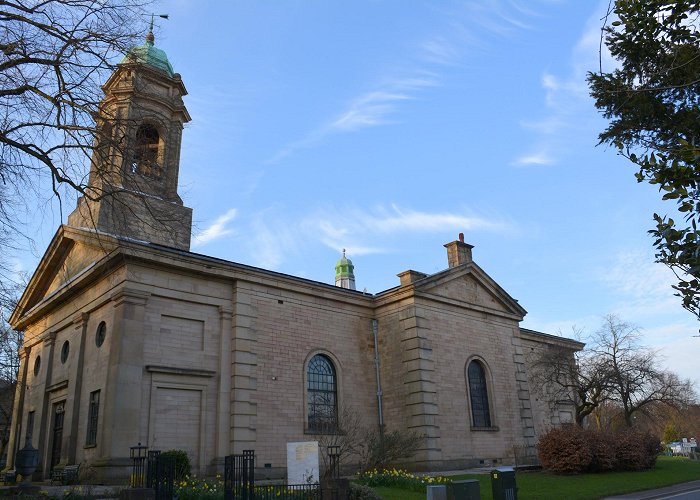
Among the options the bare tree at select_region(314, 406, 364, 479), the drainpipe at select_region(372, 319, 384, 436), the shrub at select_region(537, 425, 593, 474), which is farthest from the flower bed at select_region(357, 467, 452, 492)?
the drainpipe at select_region(372, 319, 384, 436)

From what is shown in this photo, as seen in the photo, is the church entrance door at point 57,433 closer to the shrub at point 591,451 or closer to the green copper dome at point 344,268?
the shrub at point 591,451

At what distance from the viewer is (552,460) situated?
77.0 feet

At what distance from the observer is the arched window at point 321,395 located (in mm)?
23930

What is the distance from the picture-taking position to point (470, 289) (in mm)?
30172

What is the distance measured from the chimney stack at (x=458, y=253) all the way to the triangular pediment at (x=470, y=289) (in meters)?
0.72

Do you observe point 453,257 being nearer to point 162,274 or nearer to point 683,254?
point 162,274

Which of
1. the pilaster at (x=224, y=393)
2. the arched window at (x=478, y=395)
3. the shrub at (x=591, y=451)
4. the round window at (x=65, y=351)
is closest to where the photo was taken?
the pilaster at (x=224, y=393)

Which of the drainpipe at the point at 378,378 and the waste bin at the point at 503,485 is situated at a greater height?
the drainpipe at the point at 378,378

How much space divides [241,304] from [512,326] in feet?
53.2

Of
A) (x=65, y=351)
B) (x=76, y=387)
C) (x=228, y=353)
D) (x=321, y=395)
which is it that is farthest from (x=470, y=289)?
(x=65, y=351)

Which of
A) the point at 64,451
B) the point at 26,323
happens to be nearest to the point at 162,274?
the point at 64,451

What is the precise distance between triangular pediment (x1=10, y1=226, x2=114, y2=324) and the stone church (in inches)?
3.9

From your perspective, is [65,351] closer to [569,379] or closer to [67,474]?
[67,474]

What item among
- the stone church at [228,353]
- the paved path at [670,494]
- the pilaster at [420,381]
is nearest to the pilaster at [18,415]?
the stone church at [228,353]
